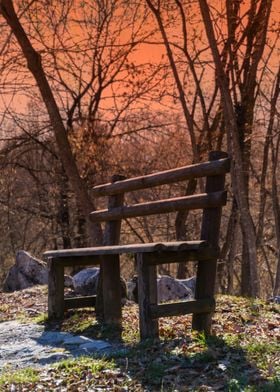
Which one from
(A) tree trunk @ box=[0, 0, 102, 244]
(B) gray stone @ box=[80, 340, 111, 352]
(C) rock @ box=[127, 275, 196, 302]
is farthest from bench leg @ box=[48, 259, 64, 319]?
(A) tree trunk @ box=[0, 0, 102, 244]

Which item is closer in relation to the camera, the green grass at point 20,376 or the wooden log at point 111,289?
the green grass at point 20,376

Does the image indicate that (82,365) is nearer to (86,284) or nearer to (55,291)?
(55,291)

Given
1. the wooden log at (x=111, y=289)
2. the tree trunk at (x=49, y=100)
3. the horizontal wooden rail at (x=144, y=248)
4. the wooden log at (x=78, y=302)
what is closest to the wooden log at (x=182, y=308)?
the horizontal wooden rail at (x=144, y=248)

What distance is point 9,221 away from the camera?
2245 centimetres

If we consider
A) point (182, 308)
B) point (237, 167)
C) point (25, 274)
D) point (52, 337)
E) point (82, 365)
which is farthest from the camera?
point (25, 274)

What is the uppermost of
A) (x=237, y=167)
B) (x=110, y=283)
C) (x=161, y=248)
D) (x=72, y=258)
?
(x=237, y=167)

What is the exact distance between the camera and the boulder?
12.3 metres

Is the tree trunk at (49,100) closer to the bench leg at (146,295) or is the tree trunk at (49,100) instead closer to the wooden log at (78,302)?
the wooden log at (78,302)

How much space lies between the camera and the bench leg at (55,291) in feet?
25.2

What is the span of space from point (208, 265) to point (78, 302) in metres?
2.10

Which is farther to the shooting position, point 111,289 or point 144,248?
point 111,289

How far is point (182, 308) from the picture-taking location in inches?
237

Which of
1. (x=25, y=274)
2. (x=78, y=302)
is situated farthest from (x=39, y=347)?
(x=25, y=274)

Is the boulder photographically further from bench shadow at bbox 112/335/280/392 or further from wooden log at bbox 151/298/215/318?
bench shadow at bbox 112/335/280/392
